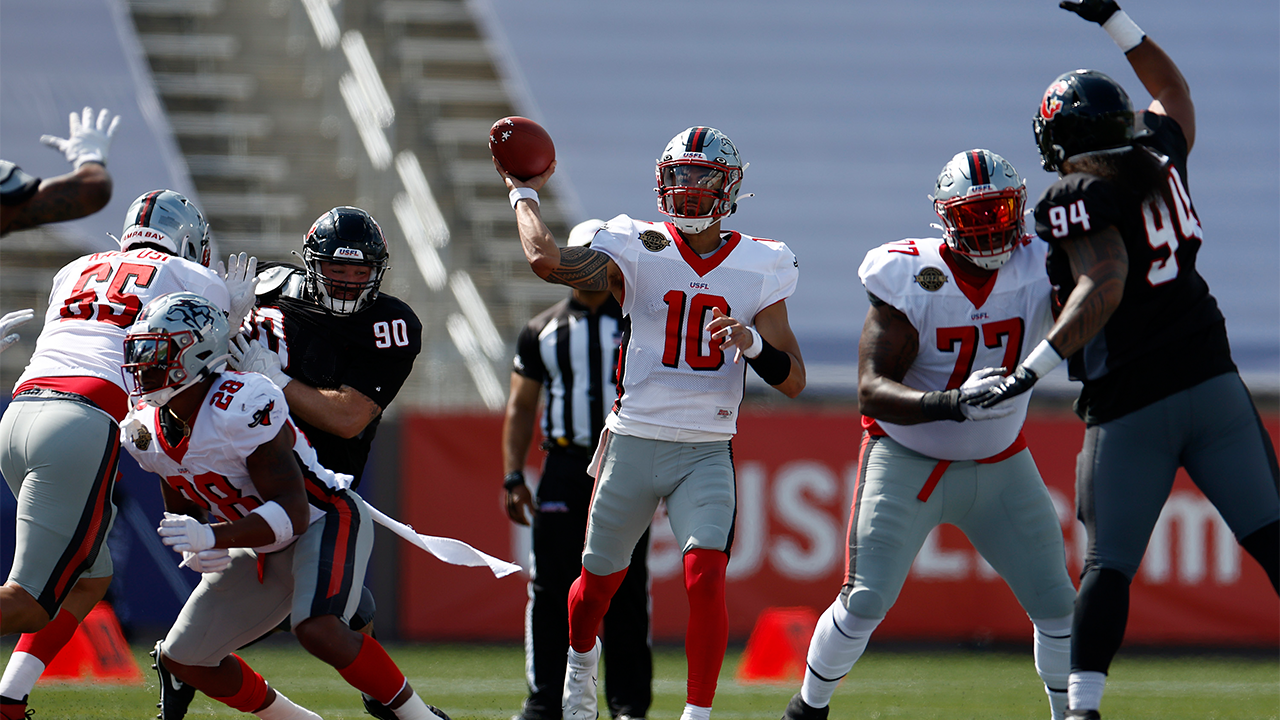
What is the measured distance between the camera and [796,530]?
330 inches

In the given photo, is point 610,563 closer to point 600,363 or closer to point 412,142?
point 600,363

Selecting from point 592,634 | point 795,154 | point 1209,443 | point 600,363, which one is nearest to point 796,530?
point 600,363

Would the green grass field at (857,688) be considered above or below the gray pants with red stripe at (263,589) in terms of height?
below

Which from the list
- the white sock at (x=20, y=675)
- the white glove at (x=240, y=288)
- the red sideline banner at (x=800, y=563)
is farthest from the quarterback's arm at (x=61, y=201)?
the red sideline banner at (x=800, y=563)

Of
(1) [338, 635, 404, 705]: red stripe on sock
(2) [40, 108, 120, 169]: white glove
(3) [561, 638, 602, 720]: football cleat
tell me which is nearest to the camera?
(1) [338, 635, 404, 705]: red stripe on sock

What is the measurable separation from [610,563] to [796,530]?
4510mm

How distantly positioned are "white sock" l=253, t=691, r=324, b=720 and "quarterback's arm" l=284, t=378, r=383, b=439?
2.60ft

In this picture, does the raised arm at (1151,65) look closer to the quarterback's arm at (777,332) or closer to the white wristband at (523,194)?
the quarterback's arm at (777,332)

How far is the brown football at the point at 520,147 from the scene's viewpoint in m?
4.05

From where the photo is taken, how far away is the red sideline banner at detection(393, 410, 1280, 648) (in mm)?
8297

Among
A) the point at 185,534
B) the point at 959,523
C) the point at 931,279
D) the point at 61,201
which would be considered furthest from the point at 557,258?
the point at 61,201

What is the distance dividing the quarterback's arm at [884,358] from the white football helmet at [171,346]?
1.74 m

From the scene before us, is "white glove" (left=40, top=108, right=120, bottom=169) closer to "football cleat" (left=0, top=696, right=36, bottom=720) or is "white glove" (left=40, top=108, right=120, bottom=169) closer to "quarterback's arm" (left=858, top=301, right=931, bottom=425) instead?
"football cleat" (left=0, top=696, right=36, bottom=720)

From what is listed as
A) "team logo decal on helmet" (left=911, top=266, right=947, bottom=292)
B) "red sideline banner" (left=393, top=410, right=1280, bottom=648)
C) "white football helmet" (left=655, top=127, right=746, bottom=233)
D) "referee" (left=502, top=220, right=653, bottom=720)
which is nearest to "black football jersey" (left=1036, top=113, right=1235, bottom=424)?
"team logo decal on helmet" (left=911, top=266, right=947, bottom=292)
